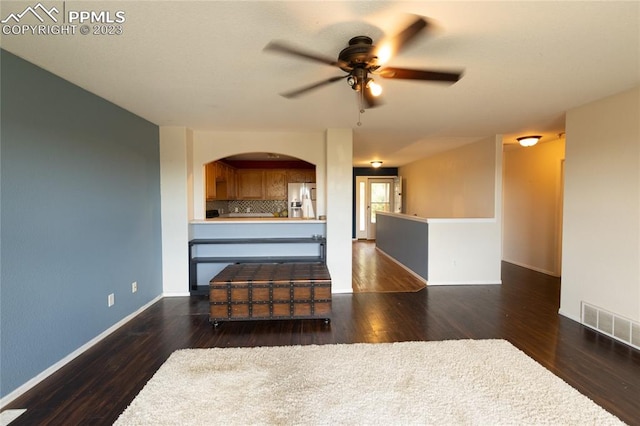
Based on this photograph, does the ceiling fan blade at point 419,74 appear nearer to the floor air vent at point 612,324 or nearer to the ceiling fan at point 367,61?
the ceiling fan at point 367,61

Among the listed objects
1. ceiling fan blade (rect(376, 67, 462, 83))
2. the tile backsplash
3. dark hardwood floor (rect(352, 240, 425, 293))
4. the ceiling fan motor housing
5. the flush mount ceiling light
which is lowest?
dark hardwood floor (rect(352, 240, 425, 293))

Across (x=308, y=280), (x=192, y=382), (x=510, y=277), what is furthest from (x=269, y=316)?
(x=510, y=277)

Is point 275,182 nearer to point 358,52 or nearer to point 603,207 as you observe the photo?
point 358,52

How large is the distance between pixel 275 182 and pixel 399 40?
6.13 meters

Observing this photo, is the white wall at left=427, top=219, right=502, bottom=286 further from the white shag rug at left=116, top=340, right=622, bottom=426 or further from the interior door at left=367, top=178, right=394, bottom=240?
the interior door at left=367, top=178, right=394, bottom=240

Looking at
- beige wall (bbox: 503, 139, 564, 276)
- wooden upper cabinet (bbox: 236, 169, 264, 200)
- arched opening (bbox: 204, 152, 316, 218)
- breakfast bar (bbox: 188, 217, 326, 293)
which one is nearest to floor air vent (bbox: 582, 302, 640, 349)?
beige wall (bbox: 503, 139, 564, 276)

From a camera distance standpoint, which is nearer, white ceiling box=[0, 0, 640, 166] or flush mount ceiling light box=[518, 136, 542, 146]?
white ceiling box=[0, 0, 640, 166]

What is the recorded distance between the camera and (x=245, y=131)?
174 inches

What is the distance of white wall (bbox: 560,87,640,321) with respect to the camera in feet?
9.01

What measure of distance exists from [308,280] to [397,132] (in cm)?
269

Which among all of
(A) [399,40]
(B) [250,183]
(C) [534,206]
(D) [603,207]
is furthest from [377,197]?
(A) [399,40]

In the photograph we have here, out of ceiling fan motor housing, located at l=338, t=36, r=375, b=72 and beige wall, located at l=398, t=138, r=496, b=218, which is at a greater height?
ceiling fan motor housing, located at l=338, t=36, r=375, b=72

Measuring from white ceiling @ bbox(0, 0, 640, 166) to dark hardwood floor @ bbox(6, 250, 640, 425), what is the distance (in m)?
2.36

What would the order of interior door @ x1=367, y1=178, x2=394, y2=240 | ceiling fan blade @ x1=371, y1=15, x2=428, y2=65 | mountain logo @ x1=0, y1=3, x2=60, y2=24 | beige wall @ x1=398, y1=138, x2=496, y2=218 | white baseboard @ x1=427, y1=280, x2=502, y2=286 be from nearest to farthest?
ceiling fan blade @ x1=371, y1=15, x2=428, y2=65, mountain logo @ x1=0, y1=3, x2=60, y2=24, white baseboard @ x1=427, y1=280, x2=502, y2=286, beige wall @ x1=398, y1=138, x2=496, y2=218, interior door @ x1=367, y1=178, x2=394, y2=240
